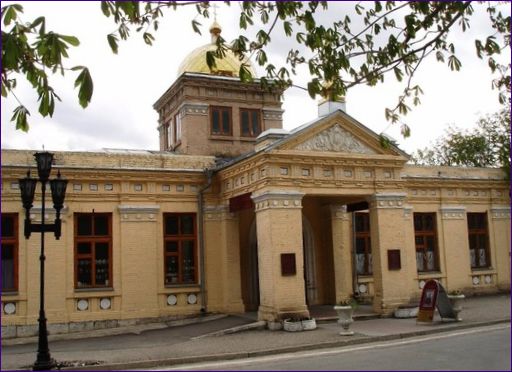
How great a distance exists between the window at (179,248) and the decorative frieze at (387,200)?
19.9ft

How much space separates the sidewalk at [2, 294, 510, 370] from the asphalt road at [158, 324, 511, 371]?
0.53 meters

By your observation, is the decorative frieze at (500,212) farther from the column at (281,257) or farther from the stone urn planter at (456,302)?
the column at (281,257)

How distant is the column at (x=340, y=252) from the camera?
813 inches

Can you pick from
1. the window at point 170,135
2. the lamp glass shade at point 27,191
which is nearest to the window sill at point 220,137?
the window at point 170,135

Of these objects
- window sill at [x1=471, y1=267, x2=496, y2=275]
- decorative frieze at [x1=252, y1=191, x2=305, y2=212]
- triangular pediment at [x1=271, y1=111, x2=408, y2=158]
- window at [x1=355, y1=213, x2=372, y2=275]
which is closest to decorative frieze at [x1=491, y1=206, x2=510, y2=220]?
window sill at [x1=471, y1=267, x2=496, y2=275]

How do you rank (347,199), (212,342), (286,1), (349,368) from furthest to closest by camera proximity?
(347,199)
(212,342)
(349,368)
(286,1)

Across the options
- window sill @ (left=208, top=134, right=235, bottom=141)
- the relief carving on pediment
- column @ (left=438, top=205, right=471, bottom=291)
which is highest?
window sill @ (left=208, top=134, right=235, bottom=141)

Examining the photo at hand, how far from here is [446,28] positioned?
23.9ft

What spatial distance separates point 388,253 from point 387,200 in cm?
166

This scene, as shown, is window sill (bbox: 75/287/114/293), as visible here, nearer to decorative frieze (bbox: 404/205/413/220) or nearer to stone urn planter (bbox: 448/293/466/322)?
stone urn planter (bbox: 448/293/466/322)

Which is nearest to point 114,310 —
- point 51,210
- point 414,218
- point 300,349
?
point 51,210

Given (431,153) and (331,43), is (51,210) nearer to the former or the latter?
(331,43)

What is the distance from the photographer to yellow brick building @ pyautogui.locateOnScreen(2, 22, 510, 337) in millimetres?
17281

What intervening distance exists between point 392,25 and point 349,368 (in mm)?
5964
